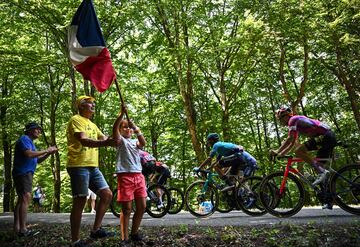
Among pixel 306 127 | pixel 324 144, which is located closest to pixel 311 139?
pixel 324 144

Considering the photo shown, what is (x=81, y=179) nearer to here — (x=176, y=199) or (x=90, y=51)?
(x=90, y=51)

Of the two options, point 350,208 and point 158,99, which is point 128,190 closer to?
point 350,208

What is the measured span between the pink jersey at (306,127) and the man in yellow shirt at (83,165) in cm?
380

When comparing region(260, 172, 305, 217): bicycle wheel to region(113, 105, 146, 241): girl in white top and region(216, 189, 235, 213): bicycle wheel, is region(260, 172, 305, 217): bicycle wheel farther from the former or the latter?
region(113, 105, 146, 241): girl in white top

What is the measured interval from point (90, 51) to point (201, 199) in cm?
568

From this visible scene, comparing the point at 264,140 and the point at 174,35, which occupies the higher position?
the point at 174,35

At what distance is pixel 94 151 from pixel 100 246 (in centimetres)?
134

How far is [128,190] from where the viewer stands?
516cm

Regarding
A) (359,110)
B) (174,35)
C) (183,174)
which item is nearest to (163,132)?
(183,174)

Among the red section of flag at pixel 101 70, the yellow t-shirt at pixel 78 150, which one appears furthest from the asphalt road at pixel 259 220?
the red section of flag at pixel 101 70

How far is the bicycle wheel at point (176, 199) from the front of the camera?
9.99 metres

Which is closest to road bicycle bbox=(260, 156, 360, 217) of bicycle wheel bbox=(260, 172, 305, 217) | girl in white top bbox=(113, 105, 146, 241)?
bicycle wheel bbox=(260, 172, 305, 217)

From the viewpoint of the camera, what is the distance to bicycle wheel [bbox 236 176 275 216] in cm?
856

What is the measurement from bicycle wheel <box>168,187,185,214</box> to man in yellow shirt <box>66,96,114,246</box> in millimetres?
4358
